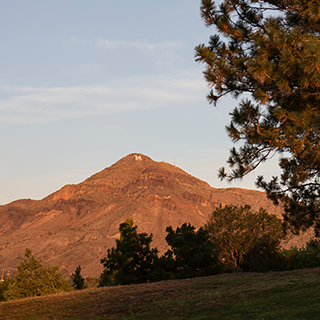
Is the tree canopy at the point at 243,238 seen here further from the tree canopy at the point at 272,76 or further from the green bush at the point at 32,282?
the tree canopy at the point at 272,76

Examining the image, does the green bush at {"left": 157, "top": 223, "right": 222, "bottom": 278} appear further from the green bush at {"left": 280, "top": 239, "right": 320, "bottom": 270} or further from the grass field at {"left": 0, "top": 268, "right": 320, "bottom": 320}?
the grass field at {"left": 0, "top": 268, "right": 320, "bottom": 320}

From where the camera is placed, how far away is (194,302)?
1149 cm

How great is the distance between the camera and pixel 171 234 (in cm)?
2725

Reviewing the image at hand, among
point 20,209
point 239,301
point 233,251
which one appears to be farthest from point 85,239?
point 239,301

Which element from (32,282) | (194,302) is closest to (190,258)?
(32,282)

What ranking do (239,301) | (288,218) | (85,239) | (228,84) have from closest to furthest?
(239,301) < (228,84) < (288,218) < (85,239)

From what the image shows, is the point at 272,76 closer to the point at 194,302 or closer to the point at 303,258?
the point at 194,302

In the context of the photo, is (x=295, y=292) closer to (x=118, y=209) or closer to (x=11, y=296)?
(x=11, y=296)

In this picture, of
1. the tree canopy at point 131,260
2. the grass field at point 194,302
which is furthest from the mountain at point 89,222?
the grass field at point 194,302

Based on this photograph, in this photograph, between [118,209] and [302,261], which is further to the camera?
[118,209]

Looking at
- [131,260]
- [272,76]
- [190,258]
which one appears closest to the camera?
[272,76]

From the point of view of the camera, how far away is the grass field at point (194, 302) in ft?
30.9

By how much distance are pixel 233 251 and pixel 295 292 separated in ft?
87.7

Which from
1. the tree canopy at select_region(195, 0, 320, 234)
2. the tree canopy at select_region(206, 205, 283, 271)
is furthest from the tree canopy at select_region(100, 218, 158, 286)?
the tree canopy at select_region(195, 0, 320, 234)
